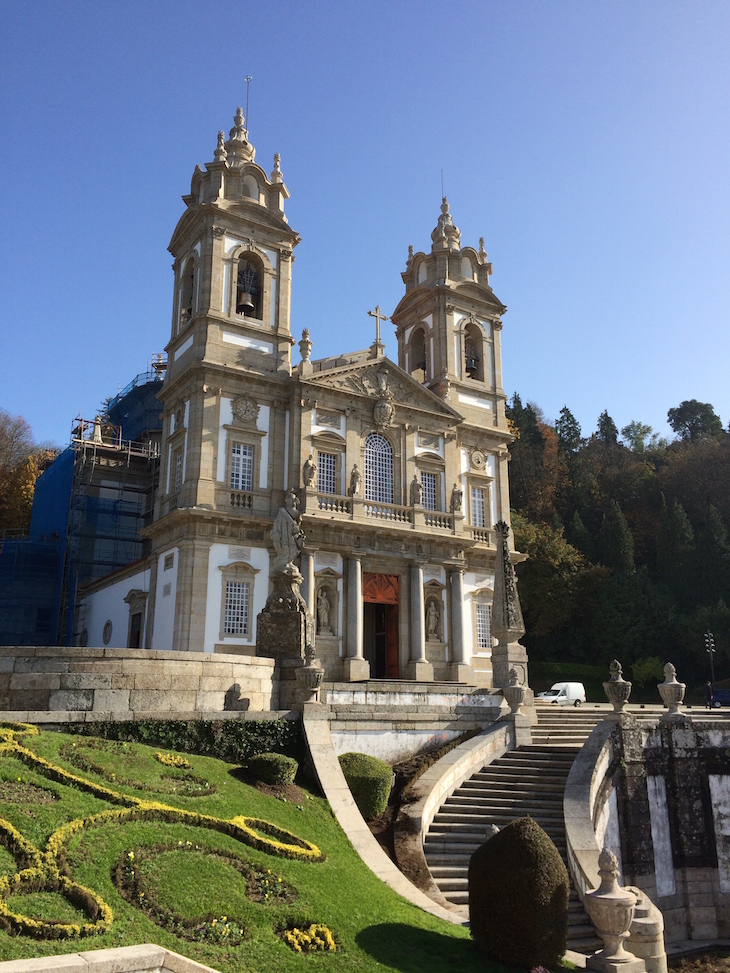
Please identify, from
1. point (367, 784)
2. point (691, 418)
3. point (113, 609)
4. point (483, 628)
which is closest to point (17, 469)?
point (113, 609)

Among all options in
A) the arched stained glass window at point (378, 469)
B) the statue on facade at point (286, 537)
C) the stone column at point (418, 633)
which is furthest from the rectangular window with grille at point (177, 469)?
the statue on facade at point (286, 537)

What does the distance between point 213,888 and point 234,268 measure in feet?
89.2

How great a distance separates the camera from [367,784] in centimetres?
1580

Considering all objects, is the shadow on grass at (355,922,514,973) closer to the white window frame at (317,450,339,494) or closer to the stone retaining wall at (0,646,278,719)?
the stone retaining wall at (0,646,278,719)

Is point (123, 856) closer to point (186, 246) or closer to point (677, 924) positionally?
point (677, 924)

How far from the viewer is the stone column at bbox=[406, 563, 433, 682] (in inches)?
1244

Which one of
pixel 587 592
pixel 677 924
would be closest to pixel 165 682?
pixel 677 924

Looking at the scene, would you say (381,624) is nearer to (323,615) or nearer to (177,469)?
(323,615)

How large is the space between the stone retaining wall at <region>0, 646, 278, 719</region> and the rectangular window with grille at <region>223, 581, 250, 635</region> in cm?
1330

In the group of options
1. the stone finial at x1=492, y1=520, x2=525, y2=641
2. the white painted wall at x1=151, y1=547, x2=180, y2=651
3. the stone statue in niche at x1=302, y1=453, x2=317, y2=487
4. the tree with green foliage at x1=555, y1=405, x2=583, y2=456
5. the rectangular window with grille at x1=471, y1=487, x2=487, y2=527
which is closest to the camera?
the stone finial at x1=492, y1=520, x2=525, y2=641

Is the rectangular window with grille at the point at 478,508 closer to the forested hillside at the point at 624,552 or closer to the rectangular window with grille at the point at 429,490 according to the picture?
the rectangular window with grille at the point at 429,490

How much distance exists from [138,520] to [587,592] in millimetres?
28827

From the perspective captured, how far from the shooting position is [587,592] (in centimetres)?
5456

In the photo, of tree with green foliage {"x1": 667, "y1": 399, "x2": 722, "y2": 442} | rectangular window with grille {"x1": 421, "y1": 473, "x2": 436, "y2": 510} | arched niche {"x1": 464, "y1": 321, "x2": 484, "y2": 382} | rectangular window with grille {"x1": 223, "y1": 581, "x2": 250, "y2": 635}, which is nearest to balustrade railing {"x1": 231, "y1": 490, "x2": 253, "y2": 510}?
rectangular window with grille {"x1": 223, "y1": 581, "x2": 250, "y2": 635}
